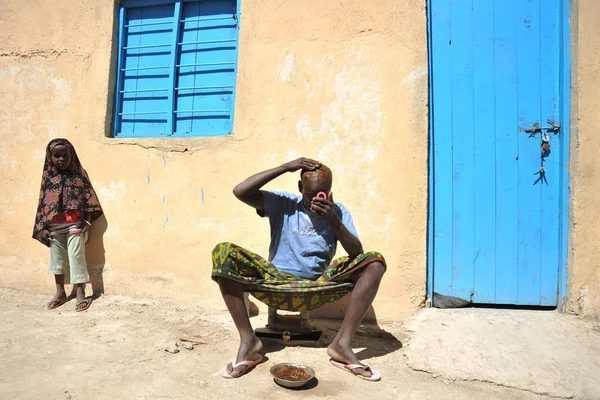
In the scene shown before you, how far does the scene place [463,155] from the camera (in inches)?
133

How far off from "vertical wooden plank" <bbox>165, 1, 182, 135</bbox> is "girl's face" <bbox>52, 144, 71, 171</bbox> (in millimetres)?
806

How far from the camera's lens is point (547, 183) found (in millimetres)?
3270

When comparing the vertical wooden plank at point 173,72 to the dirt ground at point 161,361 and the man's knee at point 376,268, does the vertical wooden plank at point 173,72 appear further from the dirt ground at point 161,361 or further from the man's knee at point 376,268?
the man's knee at point 376,268

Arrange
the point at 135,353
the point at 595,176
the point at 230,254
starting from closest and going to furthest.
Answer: the point at 230,254 → the point at 135,353 → the point at 595,176

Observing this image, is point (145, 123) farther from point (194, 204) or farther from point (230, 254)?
point (230, 254)

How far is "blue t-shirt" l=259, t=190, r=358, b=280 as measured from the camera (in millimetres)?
2795

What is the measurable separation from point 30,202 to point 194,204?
60.9 inches

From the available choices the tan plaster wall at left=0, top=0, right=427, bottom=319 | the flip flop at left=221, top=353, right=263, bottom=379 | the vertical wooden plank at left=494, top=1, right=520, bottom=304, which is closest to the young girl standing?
the tan plaster wall at left=0, top=0, right=427, bottom=319

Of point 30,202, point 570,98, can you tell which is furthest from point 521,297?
point 30,202

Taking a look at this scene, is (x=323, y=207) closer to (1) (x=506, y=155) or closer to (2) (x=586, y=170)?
(1) (x=506, y=155)

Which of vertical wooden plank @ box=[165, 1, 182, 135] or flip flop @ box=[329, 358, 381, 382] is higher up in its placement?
vertical wooden plank @ box=[165, 1, 182, 135]

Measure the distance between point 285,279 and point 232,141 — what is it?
1.38 meters

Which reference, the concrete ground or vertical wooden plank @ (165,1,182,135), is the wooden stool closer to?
the concrete ground

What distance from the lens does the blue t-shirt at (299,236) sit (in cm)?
279
